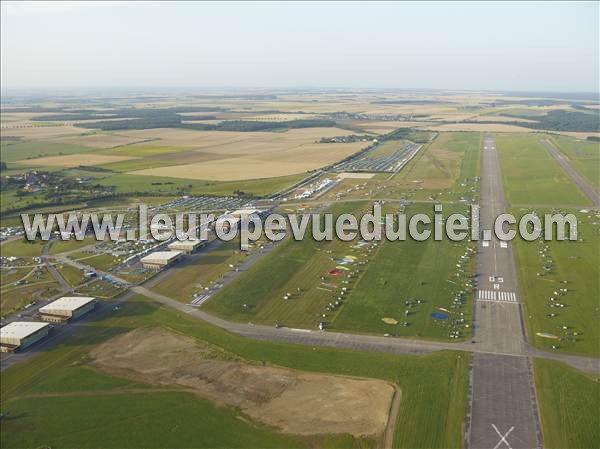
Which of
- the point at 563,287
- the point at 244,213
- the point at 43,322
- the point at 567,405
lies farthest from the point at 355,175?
the point at 567,405

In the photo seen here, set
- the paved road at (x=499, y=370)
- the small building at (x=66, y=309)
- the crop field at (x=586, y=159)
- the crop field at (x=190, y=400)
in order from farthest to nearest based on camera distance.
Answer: the crop field at (x=586, y=159)
the small building at (x=66, y=309)
the crop field at (x=190, y=400)
the paved road at (x=499, y=370)

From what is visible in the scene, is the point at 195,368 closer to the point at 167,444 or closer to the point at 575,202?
the point at 167,444

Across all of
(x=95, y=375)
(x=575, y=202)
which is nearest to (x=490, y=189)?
(x=575, y=202)

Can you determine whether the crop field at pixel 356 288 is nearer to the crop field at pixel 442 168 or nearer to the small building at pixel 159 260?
the small building at pixel 159 260

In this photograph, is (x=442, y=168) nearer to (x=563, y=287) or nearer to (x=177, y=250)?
(x=563, y=287)

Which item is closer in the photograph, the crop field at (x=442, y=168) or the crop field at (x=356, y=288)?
the crop field at (x=356, y=288)

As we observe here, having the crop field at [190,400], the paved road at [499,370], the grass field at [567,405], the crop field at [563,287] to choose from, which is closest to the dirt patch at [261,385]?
the crop field at [190,400]

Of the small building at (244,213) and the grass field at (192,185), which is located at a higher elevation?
the grass field at (192,185)

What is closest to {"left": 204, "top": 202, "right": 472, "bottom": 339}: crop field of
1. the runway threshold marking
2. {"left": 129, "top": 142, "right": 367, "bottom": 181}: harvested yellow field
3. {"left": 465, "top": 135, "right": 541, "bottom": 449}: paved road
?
the runway threshold marking
